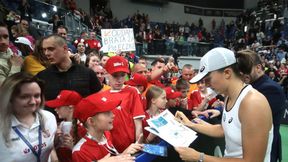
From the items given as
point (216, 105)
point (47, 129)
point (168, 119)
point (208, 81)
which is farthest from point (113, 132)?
point (216, 105)

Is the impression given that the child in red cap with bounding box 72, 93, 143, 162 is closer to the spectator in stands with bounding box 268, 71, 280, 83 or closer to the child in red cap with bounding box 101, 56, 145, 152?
the child in red cap with bounding box 101, 56, 145, 152

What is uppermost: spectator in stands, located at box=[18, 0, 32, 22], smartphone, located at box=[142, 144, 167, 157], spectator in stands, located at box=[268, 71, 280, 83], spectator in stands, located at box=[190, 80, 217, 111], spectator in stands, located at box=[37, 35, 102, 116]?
spectator in stands, located at box=[18, 0, 32, 22]

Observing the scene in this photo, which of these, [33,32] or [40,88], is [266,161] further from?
[33,32]

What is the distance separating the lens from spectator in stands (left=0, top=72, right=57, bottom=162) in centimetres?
213

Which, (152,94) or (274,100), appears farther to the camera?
(152,94)

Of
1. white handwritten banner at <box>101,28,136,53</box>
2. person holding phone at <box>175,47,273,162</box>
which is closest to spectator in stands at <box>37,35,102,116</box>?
person holding phone at <box>175,47,273,162</box>

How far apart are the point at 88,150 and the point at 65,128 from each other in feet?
1.47

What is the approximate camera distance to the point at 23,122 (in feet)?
7.43

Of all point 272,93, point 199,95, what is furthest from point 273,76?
point 272,93

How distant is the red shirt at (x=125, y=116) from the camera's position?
127 inches

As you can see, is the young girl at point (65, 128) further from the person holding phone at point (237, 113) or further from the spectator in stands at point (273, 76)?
the spectator in stands at point (273, 76)

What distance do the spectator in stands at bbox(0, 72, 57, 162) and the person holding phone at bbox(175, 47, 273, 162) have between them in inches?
38.8

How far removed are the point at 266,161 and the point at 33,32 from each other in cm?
678

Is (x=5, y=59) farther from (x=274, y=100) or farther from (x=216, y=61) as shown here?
(x=274, y=100)
